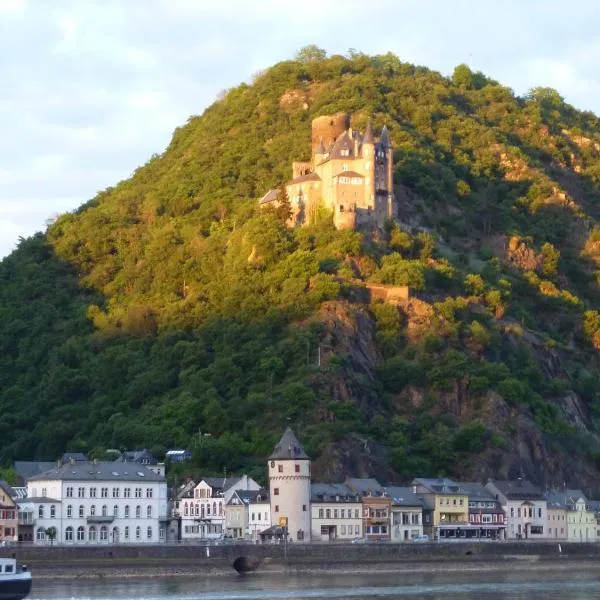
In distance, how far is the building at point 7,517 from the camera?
102688mm

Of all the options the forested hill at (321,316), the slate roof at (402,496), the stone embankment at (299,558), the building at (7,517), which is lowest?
the stone embankment at (299,558)

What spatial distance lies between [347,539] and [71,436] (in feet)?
95.4

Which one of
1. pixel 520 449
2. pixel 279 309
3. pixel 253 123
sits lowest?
pixel 520 449

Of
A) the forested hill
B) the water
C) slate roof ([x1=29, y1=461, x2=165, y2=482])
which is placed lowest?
the water

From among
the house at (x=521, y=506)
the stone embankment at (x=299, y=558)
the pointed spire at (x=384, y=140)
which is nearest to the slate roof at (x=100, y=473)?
the stone embankment at (x=299, y=558)

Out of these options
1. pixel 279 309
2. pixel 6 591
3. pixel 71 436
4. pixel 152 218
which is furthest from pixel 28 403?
pixel 6 591

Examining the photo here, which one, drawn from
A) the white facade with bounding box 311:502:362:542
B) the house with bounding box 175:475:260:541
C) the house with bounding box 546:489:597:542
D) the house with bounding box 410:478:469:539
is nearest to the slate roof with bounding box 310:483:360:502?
the white facade with bounding box 311:502:362:542

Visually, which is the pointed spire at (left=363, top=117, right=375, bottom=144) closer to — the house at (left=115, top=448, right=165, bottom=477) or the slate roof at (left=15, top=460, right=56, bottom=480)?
the house at (left=115, top=448, right=165, bottom=477)

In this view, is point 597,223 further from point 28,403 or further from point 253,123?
point 28,403

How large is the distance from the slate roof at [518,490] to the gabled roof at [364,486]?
408 inches

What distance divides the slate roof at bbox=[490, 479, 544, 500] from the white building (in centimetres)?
2614

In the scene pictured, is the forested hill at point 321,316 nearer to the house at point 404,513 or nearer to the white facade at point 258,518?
the house at point 404,513

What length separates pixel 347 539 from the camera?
114m

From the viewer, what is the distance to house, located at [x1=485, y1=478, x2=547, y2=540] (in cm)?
12350
